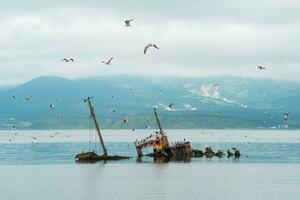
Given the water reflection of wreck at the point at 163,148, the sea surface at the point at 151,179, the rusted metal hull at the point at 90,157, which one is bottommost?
the sea surface at the point at 151,179

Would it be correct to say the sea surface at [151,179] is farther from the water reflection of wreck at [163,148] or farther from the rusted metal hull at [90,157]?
the water reflection of wreck at [163,148]

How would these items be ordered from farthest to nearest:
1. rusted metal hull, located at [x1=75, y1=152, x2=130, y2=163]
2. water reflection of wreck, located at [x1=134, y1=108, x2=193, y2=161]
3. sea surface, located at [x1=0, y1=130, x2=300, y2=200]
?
water reflection of wreck, located at [x1=134, y1=108, x2=193, y2=161] → rusted metal hull, located at [x1=75, y1=152, x2=130, y2=163] → sea surface, located at [x1=0, y1=130, x2=300, y2=200]

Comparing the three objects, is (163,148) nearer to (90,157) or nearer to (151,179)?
(90,157)

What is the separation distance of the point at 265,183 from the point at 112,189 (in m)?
22.0

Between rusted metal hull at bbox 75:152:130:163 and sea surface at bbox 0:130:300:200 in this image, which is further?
rusted metal hull at bbox 75:152:130:163

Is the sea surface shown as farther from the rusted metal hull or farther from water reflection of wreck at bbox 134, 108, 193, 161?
water reflection of wreck at bbox 134, 108, 193, 161

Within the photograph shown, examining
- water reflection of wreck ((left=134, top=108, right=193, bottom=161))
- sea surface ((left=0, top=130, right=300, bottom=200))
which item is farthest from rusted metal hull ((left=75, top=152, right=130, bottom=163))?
water reflection of wreck ((left=134, top=108, right=193, bottom=161))

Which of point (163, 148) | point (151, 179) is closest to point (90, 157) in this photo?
point (163, 148)

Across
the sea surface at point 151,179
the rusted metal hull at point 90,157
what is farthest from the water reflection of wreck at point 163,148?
the rusted metal hull at point 90,157

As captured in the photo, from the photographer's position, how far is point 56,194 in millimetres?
98188

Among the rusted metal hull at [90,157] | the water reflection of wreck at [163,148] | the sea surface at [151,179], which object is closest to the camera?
the sea surface at [151,179]

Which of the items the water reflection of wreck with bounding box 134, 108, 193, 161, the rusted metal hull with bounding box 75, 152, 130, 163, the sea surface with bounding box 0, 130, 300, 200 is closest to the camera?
the sea surface with bounding box 0, 130, 300, 200

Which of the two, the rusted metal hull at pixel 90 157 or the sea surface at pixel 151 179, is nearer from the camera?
the sea surface at pixel 151 179

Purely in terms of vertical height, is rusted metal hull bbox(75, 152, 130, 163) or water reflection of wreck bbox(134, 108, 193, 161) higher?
water reflection of wreck bbox(134, 108, 193, 161)
